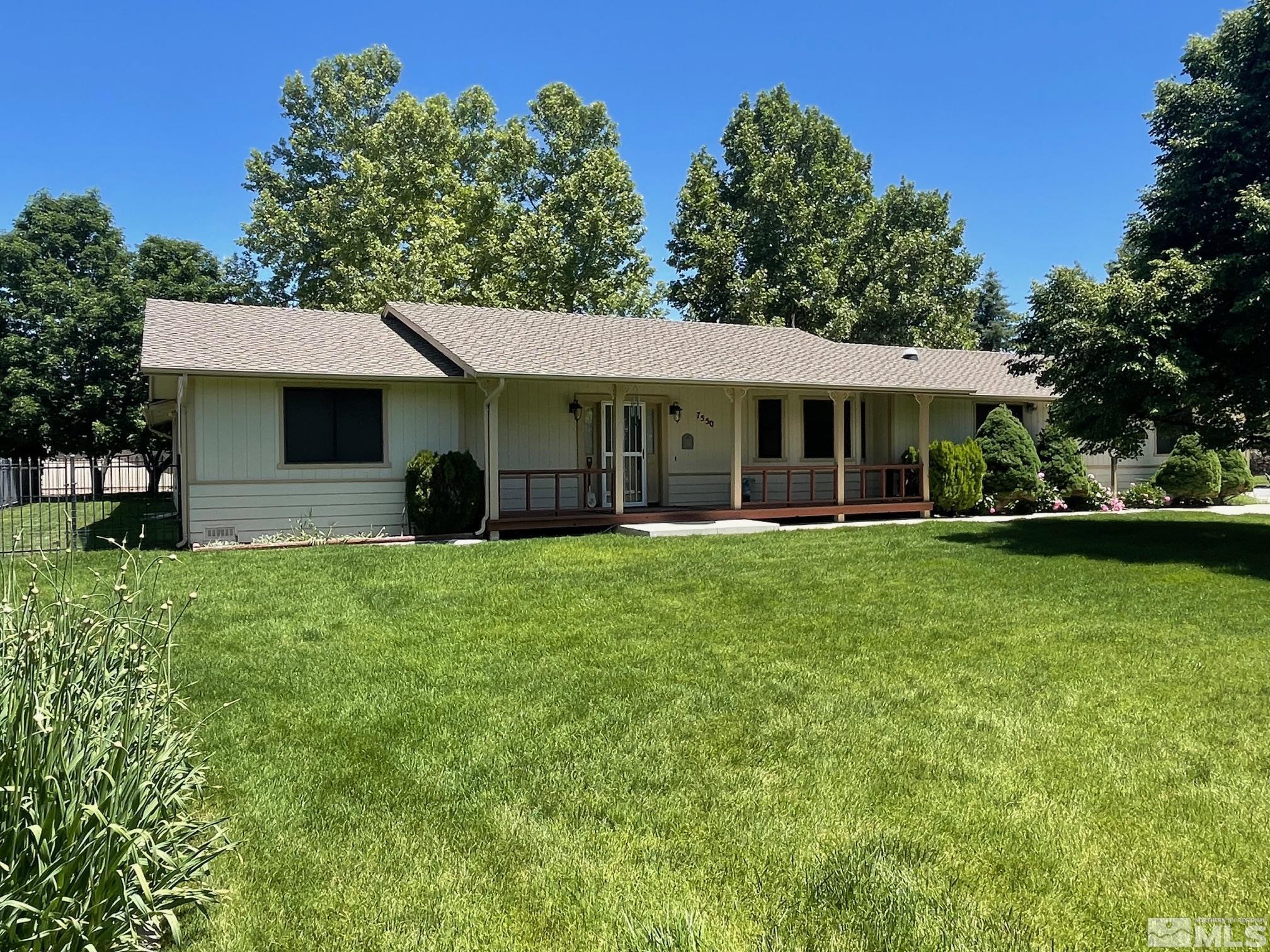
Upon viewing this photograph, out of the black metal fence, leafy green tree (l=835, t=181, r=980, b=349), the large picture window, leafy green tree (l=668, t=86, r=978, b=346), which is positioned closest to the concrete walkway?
the large picture window

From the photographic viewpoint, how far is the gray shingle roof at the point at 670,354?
12992 mm

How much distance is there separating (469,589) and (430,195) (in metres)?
23.9

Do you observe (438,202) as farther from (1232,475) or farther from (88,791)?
(88,791)

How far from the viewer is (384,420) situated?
12711mm

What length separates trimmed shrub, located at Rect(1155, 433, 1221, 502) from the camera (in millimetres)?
18625

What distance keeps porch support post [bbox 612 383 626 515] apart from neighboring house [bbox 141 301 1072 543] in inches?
1.9

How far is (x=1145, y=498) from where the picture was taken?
61.2 feet

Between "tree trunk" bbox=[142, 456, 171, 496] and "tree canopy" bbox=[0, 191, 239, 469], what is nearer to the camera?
"tree canopy" bbox=[0, 191, 239, 469]

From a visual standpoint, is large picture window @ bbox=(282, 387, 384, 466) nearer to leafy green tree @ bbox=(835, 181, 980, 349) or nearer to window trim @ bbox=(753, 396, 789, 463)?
window trim @ bbox=(753, 396, 789, 463)

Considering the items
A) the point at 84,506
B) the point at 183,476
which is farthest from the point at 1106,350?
the point at 84,506

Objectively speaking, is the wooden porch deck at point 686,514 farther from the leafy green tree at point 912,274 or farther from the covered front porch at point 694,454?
the leafy green tree at point 912,274

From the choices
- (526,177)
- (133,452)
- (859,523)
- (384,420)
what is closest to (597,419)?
(384,420)
